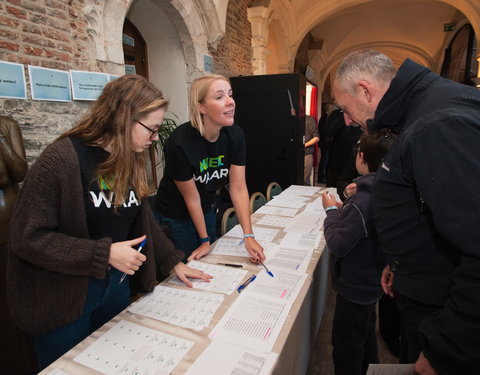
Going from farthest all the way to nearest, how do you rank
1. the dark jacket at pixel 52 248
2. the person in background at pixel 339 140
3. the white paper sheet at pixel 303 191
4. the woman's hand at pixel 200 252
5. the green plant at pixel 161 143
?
the person in background at pixel 339 140, the green plant at pixel 161 143, the white paper sheet at pixel 303 191, the woman's hand at pixel 200 252, the dark jacket at pixel 52 248

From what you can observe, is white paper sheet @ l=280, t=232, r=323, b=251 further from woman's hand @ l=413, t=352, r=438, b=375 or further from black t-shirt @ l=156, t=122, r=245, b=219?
woman's hand @ l=413, t=352, r=438, b=375

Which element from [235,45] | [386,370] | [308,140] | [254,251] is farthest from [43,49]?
[308,140]

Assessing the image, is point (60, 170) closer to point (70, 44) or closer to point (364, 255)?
point (364, 255)

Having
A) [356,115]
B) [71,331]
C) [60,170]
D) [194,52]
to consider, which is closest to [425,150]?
[356,115]

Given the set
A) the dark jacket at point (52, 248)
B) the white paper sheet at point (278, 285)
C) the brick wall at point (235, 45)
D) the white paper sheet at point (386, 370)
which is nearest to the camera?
the white paper sheet at point (386, 370)

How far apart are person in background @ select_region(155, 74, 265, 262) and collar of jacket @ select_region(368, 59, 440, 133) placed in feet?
2.90

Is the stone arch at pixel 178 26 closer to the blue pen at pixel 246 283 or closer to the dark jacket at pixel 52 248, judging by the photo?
the dark jacket at pixel 52 248

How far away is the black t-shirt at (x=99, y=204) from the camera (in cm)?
102

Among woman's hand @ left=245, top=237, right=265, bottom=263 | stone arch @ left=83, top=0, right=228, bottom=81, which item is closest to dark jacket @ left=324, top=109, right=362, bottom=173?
stone arch @ left=83, top=0, right=228, bottom=81

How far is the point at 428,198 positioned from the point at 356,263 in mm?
718

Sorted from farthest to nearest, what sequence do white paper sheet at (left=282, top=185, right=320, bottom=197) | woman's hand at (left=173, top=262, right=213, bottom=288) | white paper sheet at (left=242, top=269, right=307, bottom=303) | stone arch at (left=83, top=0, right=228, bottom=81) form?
white paper sheet at (left=282, top=185, right=320, bottom=197)
stone arch at (left=83, top=0, right=228, bottom=81)
woman's hand at (left=173, top=262, right=213, bottom=288)
white paper sheet at (left=242, top=269, right=307, bottom=303)

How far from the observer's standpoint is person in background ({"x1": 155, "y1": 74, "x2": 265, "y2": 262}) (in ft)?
5.32

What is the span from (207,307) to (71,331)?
0.50 metres

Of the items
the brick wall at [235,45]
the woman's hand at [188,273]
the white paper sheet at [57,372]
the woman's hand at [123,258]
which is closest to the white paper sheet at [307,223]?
the woman's hand at [188,273]
